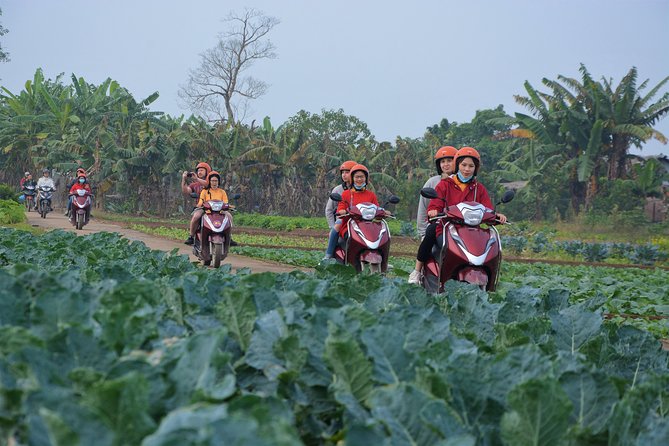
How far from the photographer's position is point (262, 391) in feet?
6.41

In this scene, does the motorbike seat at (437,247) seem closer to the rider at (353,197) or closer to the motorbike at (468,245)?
the motorbike at (468,245)

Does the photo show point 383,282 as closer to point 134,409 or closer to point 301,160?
point 134,409

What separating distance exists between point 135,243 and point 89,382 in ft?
21.6

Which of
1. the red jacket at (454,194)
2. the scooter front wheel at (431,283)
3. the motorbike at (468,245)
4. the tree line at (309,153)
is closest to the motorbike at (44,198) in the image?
the tree line at (309,153)

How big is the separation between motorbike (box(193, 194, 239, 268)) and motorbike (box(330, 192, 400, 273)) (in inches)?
133

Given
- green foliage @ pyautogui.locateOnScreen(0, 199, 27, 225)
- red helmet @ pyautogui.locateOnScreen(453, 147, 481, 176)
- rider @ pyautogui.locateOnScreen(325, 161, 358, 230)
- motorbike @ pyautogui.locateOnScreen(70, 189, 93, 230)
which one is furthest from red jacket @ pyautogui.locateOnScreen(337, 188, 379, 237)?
motorbike @ pyautogui.locateOnScreen(70, 189, 93, 230)

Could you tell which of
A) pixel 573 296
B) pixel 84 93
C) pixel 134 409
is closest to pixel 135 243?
pixel 573 296

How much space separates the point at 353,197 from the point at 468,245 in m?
2.98

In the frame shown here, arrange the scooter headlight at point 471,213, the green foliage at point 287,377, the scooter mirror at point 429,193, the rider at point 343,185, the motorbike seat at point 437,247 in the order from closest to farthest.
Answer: the green foliage at point 287,377 → the scooter mirror at point 429,193 → the scooter headlight at point 471,213 → the motorbike seat at point 437,247 → the rider at point 343,185

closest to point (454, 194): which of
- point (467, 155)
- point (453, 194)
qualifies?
point (453, 194)

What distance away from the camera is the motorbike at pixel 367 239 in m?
9.05

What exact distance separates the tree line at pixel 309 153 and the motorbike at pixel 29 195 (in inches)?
84.0

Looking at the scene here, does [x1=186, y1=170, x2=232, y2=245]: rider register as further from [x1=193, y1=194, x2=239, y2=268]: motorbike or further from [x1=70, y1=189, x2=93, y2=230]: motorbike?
[x1=70, y1=189, x2=93, y2=230]: motorbike

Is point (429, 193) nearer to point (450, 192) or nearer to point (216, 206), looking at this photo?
point (450, 192)
